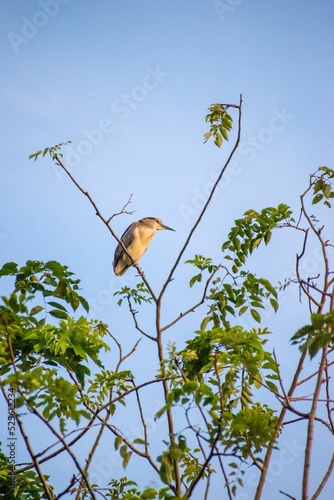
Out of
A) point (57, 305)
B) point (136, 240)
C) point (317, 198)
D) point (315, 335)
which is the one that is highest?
point (136, 240)

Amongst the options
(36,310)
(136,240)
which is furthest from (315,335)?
(136,240)

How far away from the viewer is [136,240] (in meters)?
10.6

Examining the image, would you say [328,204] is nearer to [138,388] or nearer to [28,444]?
[138,388]

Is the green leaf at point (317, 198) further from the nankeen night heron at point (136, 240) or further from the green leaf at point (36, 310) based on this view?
the nankeen night heron at point (136, 240)

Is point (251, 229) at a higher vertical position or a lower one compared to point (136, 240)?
lower

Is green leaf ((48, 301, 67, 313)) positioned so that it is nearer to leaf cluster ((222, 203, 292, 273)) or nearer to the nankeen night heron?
leaf cluster ((222, 203, 292, 273))

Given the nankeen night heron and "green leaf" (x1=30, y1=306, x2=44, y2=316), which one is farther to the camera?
the nankeen night heron

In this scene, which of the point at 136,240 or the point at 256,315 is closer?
the point at 256,315

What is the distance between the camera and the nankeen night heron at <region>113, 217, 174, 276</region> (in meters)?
10.6

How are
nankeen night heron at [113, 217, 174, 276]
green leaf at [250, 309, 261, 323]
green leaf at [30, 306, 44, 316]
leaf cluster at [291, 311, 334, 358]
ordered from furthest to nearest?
nankeen night heron at [113, 217, 174, 276]
green leaf at [250, 309, 261, 323]
green leaf at [30, 306, 44, 316]
leaf cluster at [291, 311, 334, 358]

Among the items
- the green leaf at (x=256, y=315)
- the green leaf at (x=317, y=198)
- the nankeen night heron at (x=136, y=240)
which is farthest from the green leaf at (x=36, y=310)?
the nankeen night heron at (x=136, y=240)

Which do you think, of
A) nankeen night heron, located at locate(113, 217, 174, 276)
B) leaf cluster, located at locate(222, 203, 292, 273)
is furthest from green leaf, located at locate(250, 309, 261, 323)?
nankeen night heron, located at locate(113, 217, 174, 276)

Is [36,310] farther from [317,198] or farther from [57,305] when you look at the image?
[317,198]

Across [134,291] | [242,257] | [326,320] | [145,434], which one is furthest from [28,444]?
[134,291]
